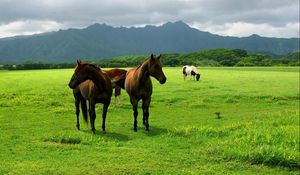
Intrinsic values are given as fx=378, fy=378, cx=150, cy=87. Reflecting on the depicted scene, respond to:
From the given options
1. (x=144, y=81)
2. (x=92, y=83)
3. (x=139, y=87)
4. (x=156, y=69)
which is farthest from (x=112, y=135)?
(x=156, y=69)

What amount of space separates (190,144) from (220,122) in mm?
4818

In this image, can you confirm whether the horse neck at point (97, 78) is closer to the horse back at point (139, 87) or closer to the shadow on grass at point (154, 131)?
the horse back at point (139, 87)

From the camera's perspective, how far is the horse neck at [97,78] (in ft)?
44.0

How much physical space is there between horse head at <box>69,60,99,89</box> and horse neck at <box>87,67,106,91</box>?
0.11 metres

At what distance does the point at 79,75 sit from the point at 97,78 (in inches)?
25.2

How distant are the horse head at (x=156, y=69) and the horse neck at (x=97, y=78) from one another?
1762 millimetres

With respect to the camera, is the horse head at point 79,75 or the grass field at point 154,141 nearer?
the grass field at point 154,141

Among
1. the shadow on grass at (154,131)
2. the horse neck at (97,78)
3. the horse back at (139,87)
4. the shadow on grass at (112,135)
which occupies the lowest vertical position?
the shadow on grass at (154,131)

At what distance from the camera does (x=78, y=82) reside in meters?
13.2

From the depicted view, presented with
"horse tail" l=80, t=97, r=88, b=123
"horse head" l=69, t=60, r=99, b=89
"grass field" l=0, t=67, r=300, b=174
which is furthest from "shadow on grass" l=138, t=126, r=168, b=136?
"horse head" l=69, t=60, r=99, b=89

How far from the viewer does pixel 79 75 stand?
43.5 ft

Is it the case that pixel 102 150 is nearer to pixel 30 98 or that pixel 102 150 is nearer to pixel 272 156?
pixel 272 156

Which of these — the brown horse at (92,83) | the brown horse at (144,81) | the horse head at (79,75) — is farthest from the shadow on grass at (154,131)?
the horse head at (79,75)

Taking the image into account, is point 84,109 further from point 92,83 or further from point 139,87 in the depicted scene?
point 139,87
